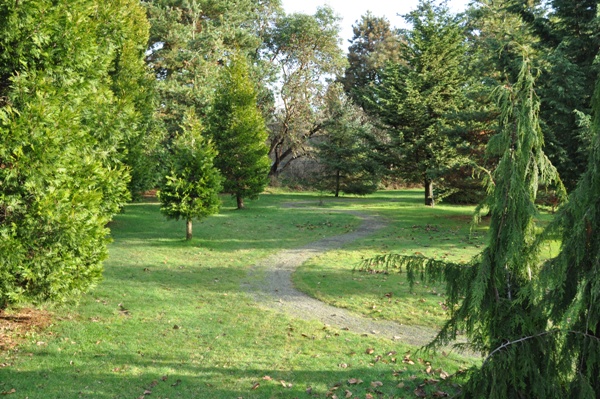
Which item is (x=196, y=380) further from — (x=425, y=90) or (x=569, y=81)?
(x=425, y=90)

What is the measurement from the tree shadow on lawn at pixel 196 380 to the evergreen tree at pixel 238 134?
67.3 feet

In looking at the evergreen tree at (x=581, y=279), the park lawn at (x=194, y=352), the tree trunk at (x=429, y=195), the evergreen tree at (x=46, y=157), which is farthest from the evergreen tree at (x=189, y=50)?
the evergreen tree at (x=581, y=279)

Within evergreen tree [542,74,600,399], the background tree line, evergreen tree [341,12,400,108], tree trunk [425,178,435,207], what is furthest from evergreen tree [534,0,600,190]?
evergreen tree [341,12,400,108]

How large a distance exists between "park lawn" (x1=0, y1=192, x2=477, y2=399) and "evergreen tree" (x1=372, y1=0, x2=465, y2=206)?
59.4 ft

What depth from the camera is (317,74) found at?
4403 centimetres

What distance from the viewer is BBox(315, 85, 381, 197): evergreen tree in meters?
35.3

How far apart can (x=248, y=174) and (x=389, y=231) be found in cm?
1032

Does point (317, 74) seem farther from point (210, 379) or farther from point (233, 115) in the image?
point (210, 379)

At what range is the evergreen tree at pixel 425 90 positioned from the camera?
97.3 feet

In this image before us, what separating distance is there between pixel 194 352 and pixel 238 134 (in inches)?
819

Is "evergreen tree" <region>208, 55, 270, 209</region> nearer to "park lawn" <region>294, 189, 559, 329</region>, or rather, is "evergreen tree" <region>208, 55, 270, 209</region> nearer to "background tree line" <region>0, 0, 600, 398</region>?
"background tree line" <region>0, 0, 600, 398</region>

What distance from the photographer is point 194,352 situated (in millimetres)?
8422

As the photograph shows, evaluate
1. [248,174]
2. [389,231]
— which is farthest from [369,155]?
[389,231]

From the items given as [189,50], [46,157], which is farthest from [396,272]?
[189,50]
